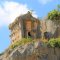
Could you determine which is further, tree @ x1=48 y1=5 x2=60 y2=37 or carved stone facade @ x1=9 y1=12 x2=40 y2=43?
carved stone facade @ x1=9 y1=12 x2=40 y2=43

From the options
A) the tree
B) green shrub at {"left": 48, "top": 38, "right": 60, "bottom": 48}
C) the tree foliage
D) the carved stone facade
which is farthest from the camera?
the carved stone facade

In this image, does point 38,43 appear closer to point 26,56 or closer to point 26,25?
point 26,56

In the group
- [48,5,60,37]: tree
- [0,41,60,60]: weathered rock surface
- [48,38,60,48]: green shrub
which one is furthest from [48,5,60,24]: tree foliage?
[0,41,60,60]: weathered rock surface

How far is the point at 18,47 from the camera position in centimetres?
5000

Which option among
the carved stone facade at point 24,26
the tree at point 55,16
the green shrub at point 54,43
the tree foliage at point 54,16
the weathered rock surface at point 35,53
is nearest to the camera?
the weathered rock surface at point 35,53

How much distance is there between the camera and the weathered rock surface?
159 feet

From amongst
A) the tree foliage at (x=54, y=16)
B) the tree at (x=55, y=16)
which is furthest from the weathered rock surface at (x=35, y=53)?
the tree foliage at (x=54, y=16)

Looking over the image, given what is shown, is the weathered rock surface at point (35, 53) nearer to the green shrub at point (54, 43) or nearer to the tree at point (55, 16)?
the green shrub at point (54, 43)

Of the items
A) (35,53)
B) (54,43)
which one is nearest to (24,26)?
(54,43)

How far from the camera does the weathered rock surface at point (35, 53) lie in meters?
48.3

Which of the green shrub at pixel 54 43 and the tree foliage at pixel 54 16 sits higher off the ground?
the tree foliage at pixel 54 16

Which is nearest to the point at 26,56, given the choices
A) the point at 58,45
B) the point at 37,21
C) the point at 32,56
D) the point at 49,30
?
the point at 32,56

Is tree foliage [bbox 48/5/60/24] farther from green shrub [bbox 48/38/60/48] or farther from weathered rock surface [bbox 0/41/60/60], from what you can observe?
weathered rock surface [bbox 0/41/60/60]

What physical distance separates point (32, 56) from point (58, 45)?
3616mm
